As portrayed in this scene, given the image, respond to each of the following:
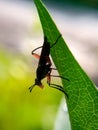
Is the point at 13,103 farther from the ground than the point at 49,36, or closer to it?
closer to it

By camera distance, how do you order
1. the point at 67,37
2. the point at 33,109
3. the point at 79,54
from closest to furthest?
the point at 33,109 < the point at 79,54 < the point at 67,37

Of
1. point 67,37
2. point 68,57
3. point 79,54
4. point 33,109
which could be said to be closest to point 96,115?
point 68,57

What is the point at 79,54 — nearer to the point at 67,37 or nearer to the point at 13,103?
the point at 67,37

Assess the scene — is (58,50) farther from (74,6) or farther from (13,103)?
(74,6)

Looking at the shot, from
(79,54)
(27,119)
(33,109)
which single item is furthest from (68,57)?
(79,54)

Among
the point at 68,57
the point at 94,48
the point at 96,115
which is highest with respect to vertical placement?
the point at 68,57

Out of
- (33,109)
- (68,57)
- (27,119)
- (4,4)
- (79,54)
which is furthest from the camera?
(4,4)

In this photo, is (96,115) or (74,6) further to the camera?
(74,6)
